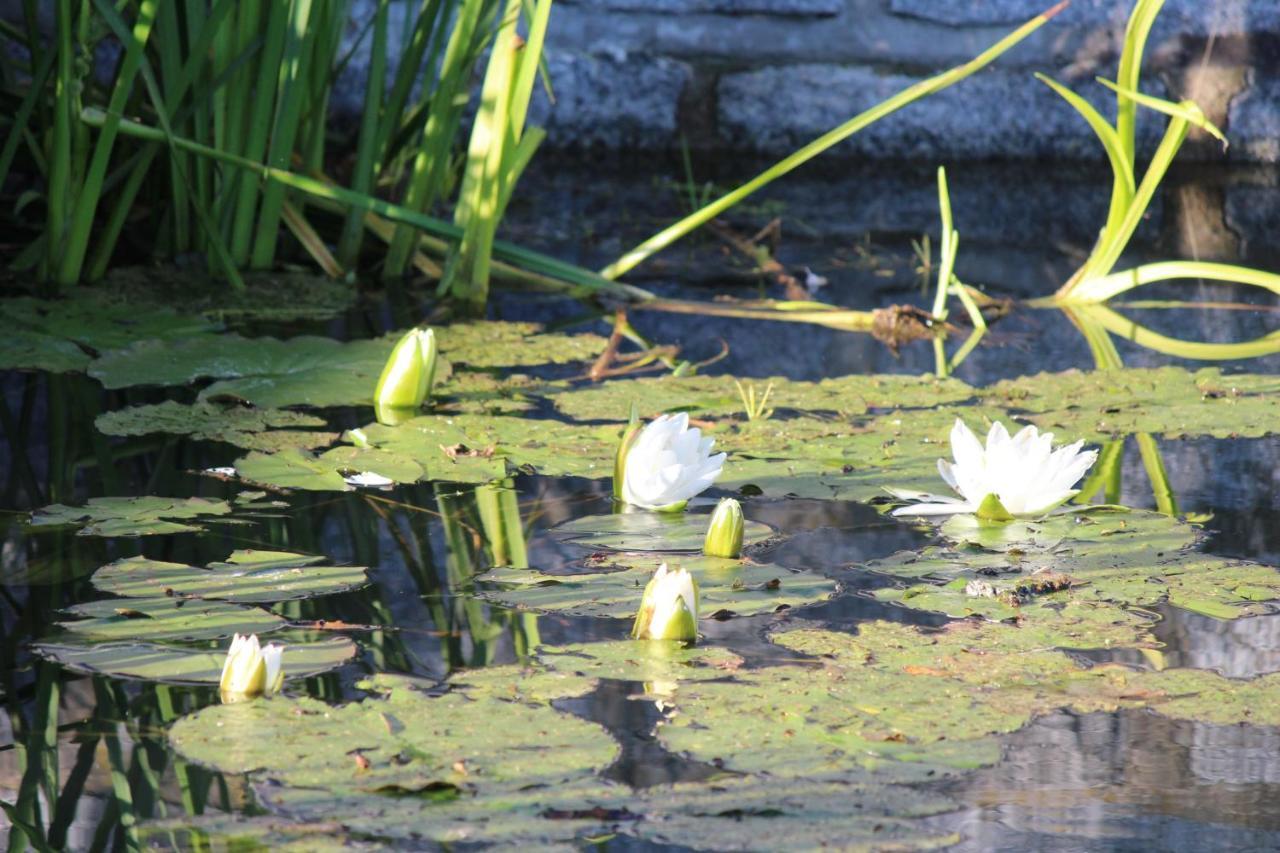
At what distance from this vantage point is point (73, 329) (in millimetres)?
1901

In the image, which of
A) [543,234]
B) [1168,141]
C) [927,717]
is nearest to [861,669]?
[927,717]

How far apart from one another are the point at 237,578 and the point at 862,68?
2560 millimetres

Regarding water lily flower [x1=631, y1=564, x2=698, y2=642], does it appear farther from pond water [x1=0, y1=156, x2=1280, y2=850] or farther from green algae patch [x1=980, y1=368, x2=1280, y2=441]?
green algae patch [x1=980, y1=368, x2=1280, y2=441]

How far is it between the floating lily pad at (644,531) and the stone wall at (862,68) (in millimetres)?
2253

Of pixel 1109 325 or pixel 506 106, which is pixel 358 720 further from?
pixel 1109 325

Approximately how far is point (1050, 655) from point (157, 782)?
0.58 meters

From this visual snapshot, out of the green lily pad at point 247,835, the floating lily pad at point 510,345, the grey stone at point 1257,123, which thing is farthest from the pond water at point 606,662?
the grey stone at point 1257,123

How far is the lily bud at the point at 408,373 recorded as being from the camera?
1.62m

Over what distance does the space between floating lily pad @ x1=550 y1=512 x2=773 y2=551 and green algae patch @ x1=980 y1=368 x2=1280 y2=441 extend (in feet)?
1.58

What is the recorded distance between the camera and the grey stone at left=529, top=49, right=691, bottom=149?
3412 mm

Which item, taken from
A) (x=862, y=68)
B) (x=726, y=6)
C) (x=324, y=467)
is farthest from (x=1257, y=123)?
(x=324, y=467)

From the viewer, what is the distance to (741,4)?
3354 mm

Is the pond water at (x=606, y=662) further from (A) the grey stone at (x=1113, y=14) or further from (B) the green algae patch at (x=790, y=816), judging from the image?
(A) the grey stone at (x=1113, y=14)

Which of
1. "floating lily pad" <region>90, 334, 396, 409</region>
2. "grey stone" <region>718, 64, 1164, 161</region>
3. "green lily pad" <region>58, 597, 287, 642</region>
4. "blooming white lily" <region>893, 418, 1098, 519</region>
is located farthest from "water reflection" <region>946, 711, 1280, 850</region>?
"grey stone" <region>718, 64, 1164, 161</region>
